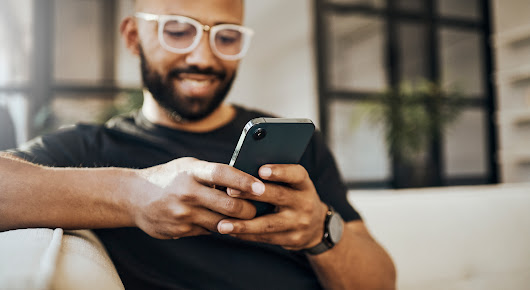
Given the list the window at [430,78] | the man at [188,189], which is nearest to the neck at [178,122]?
the man at [188,189]

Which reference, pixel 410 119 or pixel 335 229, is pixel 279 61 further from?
pixel 335 229

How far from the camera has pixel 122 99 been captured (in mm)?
5293

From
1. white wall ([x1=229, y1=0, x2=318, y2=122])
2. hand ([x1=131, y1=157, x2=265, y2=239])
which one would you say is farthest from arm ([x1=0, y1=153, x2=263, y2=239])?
white wall ([x1=229, y1=0, x2=318, y2=122])

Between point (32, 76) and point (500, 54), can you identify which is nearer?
point (32, 76)

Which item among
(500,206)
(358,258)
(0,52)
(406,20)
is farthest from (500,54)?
(0,52)

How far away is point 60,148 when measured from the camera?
98 cm

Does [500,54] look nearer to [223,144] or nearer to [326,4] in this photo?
[326,4]

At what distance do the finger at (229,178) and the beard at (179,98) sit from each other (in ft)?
1.75

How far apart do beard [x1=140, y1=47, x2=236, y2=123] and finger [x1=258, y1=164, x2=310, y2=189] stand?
0.52 metres

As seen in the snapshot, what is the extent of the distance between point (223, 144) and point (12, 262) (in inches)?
25.7

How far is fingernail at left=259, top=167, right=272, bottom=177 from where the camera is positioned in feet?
2.04

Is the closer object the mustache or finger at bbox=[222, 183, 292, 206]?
finger at bbox=[222, 183, 292, 206]

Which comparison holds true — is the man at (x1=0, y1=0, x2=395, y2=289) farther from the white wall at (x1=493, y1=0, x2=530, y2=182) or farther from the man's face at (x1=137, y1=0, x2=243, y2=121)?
the white wall at (x1=493, y1=0, x2=530, y2=182)

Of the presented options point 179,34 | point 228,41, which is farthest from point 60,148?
point 228,41
